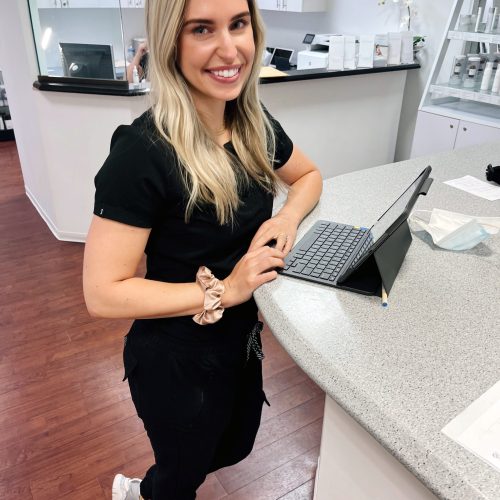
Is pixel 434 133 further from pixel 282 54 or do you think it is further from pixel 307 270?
pixel 307 270

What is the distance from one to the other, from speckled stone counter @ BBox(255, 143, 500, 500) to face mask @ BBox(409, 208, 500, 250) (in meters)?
0.02

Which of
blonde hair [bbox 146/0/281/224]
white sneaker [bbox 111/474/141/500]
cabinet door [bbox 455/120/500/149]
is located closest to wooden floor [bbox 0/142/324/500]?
white sneaker [bbox 111/474/141/500]

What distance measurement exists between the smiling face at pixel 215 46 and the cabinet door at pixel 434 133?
8.78 ft

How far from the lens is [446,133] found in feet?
11.1

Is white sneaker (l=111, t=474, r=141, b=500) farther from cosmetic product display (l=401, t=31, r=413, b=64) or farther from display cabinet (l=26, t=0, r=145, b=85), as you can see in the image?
cosmetic product display (l=401, t=31, r=413, b=64)

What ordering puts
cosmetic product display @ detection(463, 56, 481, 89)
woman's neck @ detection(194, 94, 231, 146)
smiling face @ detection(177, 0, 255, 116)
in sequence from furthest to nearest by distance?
1. cosmetic product display @ detection(463, 56, 481, 89)
2. woman's neck @ detection(194, 94, 231, 146)
3. smiling face @ detection(177, 0, 255, 116)

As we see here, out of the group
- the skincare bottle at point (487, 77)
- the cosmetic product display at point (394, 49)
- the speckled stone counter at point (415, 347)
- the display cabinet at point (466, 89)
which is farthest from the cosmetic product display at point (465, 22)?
the speckled stone counter at point (415, 347)

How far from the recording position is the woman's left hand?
109 cm

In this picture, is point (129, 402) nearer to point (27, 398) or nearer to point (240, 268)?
point (27, 398)

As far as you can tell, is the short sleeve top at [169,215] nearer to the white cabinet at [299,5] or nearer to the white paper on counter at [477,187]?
the white paper on counter at [477,187]

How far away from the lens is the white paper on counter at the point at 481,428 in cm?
65

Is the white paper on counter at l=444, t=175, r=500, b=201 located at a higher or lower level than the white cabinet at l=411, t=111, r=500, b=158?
higher

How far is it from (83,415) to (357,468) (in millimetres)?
1372

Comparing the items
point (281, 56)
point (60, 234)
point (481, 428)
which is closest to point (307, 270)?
point (481, 428)
